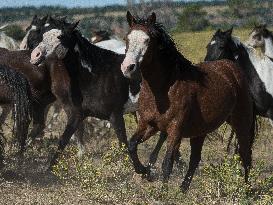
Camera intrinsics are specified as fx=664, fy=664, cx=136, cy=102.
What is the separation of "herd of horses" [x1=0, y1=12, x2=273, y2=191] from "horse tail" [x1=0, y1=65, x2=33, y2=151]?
1 cm

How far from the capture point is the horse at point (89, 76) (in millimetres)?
8586

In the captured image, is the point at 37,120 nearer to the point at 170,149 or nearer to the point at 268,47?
the point at 170,149

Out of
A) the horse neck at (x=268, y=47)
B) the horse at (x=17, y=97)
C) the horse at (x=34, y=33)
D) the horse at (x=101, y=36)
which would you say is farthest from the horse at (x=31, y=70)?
the horse neck at (x=268, y=47)

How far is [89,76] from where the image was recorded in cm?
873

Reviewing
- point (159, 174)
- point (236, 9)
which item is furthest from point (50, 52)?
point (236, 9)

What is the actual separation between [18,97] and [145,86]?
1605 mm

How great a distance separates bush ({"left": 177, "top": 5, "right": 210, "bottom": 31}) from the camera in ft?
176

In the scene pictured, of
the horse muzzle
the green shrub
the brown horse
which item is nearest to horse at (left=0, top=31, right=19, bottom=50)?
the brown horse

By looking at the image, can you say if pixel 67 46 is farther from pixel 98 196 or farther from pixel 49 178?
pixel 98 196

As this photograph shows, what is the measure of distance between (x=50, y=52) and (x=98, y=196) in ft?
9.13

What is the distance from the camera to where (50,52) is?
28.1ft

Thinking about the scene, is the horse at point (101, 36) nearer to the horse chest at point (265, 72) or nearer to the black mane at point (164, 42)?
the horse chest at point (265, 72)

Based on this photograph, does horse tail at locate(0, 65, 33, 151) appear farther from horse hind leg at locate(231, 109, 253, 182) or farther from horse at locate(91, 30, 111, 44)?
horse at locate(91, 30, 111, 44)

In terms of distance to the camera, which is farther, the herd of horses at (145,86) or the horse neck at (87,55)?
the horse neck at (87,55)
